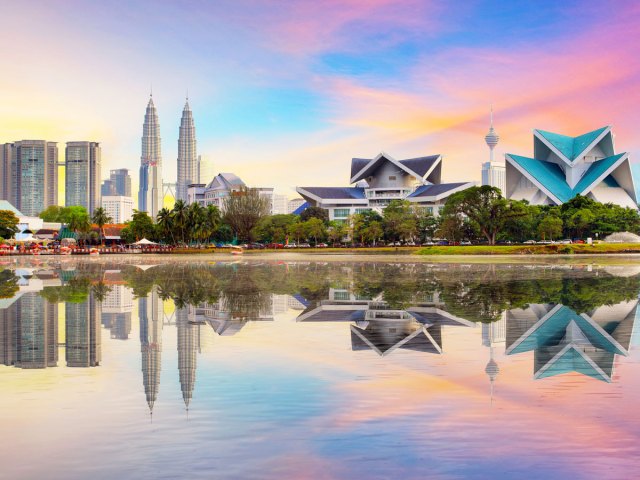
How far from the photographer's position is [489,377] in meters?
8.30

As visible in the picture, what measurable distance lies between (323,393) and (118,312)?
9.65m

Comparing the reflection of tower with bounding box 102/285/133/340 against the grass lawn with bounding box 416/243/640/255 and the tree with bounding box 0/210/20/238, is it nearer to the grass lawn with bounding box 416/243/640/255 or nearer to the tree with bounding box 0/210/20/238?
the grass lawn with bounding box 416/243/640/255

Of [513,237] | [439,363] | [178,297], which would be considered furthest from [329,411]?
[513,237]

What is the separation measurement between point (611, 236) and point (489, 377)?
72.2m

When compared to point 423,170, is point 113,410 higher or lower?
lower

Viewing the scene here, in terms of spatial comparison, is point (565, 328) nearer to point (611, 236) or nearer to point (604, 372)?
point (604, 372)

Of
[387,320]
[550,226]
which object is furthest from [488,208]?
[387,320]

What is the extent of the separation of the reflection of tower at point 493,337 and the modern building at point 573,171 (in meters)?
95.3

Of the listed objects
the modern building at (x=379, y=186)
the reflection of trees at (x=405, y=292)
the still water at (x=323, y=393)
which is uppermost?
the modern building at (x=379, y=186)

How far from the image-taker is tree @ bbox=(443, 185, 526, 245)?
2511 inches

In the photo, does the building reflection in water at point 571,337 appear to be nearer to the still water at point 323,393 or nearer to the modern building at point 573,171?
the still water at point 323,393

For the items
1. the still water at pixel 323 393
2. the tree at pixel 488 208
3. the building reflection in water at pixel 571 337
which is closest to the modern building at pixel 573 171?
the tree at pixel 488 208

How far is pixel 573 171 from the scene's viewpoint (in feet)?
357

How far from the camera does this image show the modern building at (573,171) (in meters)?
105
